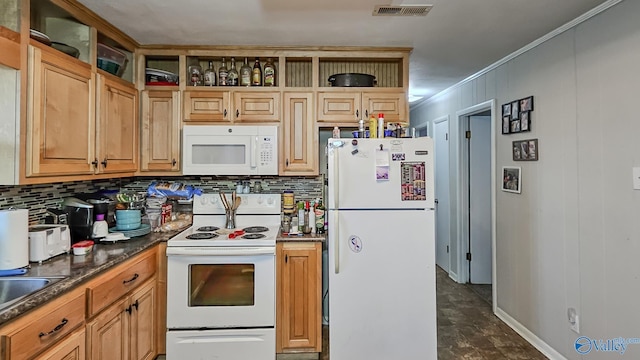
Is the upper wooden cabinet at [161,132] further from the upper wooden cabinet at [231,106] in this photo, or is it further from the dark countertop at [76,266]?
the dark countertop at [76,266]

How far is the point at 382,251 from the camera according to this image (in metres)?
2.20

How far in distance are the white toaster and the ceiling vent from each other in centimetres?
221

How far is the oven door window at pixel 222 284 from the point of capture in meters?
2.25

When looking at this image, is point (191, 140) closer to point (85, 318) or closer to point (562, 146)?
point (85, 318)

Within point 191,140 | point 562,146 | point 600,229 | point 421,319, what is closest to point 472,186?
point 562,146

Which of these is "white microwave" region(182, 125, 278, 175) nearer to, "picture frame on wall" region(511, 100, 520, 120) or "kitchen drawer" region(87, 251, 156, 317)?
"kitchen drawer" region(87, 251, 156, 317)

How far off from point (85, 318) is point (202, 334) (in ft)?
2.72

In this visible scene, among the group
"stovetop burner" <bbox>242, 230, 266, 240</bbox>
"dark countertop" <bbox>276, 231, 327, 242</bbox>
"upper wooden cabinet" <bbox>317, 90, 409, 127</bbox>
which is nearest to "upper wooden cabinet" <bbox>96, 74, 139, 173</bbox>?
"stovetop burner" <bbox>242, 230, 266, 240</bbox>

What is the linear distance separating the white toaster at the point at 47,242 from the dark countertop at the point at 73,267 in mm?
37

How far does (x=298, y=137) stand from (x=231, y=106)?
59cm

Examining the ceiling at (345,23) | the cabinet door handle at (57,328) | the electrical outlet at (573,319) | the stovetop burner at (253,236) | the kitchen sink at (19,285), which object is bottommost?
the electrical outlet at (573,319)

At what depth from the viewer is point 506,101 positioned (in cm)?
288

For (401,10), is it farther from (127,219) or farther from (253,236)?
(127,219)

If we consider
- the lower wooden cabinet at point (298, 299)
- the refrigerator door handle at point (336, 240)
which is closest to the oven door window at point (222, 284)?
the lower wooden cabinet at point (298, 299)
